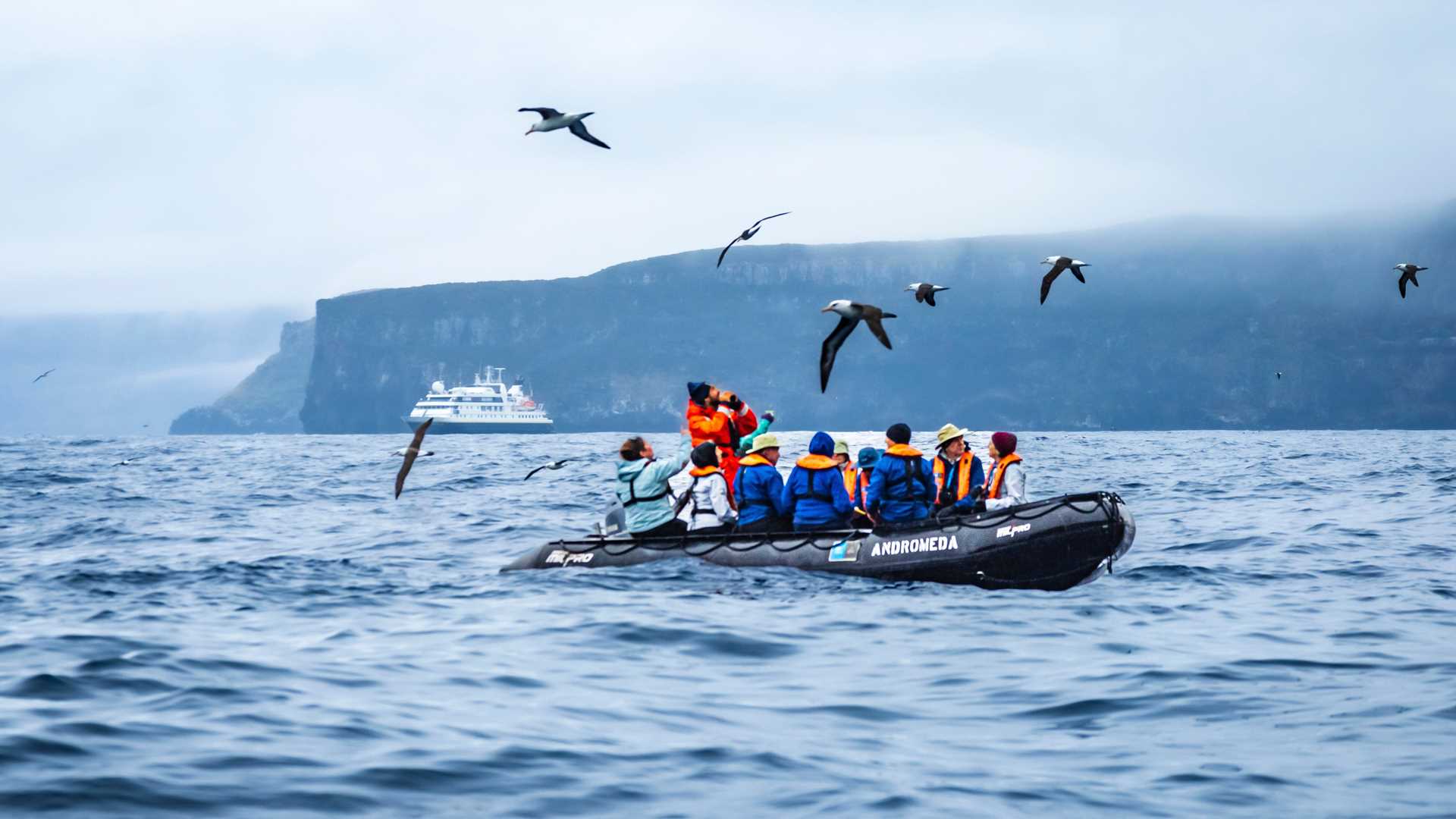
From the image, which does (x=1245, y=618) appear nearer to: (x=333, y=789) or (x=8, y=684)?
(x=333, y=789)

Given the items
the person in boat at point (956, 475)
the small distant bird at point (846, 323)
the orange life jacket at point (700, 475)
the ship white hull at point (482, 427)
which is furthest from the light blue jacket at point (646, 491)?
the ship white hull at point (482, 427)

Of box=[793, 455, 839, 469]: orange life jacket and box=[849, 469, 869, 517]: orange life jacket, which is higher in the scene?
box=[793, 455, 839, 469]: orange life jacket

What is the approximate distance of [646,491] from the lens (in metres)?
15.6

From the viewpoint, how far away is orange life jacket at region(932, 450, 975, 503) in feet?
50.9

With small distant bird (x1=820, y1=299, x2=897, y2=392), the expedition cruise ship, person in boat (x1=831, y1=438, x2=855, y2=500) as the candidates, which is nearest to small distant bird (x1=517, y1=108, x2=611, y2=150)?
small distant bird (x1=820, y1=299, x2=897, y2=392)

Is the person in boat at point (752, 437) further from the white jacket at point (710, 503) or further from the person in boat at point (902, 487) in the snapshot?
the person in boat at point (902, 487)

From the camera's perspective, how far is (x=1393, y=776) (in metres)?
6.90

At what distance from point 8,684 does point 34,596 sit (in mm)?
5600

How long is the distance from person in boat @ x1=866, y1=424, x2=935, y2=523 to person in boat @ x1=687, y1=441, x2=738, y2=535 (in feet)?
5.40

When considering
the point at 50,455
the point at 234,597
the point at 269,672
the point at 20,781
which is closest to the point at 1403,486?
the point at 234,597

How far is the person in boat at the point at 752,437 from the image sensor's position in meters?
15.7

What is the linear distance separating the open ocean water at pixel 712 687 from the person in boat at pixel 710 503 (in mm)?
853

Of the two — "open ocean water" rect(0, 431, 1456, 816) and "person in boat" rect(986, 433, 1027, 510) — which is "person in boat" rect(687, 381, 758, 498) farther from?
"person in boat" rect(986, 433, 1027, 510)

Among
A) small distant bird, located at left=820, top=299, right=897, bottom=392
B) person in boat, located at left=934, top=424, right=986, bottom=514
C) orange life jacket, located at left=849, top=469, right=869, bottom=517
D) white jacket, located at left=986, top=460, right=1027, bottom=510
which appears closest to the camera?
small distant bird, located at left=820, top=299, right=897, bottom=392
